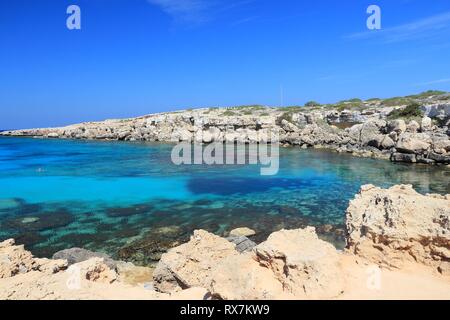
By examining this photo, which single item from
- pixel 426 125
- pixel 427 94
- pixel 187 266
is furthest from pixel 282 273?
pixel 427 94

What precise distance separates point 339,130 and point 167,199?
39845 millimetres

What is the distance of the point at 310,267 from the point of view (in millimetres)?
5641

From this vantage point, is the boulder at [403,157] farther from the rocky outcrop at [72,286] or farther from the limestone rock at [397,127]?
the rocky outcrop at [72,286]

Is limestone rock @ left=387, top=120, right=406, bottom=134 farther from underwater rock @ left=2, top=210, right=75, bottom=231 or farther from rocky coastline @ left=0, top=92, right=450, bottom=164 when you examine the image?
underwater rock @ left=2, top=210, right=75, bottom=231

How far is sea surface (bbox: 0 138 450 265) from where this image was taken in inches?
610

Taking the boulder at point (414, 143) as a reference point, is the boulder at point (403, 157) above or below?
below

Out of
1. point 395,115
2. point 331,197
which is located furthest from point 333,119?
point 331,197

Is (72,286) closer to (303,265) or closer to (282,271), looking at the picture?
(282,271)

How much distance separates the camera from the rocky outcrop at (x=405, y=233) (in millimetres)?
6844

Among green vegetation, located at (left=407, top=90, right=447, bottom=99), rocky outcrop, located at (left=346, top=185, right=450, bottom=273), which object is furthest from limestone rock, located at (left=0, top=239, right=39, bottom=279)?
green vegetation, located at (left=407, top=90, right=447, bottom=99)

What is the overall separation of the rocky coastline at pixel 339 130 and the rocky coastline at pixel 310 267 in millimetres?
31922

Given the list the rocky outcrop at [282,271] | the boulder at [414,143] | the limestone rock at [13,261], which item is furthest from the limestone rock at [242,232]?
the boulder at [414,143]

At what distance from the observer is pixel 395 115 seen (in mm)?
55750
